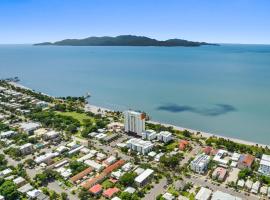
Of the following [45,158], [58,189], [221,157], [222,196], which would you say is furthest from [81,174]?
[221,157]

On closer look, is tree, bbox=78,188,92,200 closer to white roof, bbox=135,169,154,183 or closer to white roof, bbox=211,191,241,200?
white roof, bbox=135,169,154,183

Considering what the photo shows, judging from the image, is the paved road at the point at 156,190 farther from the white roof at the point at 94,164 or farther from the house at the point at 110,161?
the white roof at the point at 94,164

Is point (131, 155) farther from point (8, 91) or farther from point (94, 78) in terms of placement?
point (94, 78)

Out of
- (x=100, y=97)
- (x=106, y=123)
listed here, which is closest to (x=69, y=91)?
(x=100, y=97)

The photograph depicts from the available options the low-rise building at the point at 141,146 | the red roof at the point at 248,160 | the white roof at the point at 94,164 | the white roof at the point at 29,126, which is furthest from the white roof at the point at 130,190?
the white roof at the point at 29,126

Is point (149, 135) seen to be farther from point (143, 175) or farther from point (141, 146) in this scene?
point (143, 175)

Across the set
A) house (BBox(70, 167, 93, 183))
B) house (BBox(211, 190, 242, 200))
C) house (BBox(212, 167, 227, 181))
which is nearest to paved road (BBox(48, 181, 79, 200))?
house (BBox(70, 167, 93, 183))
